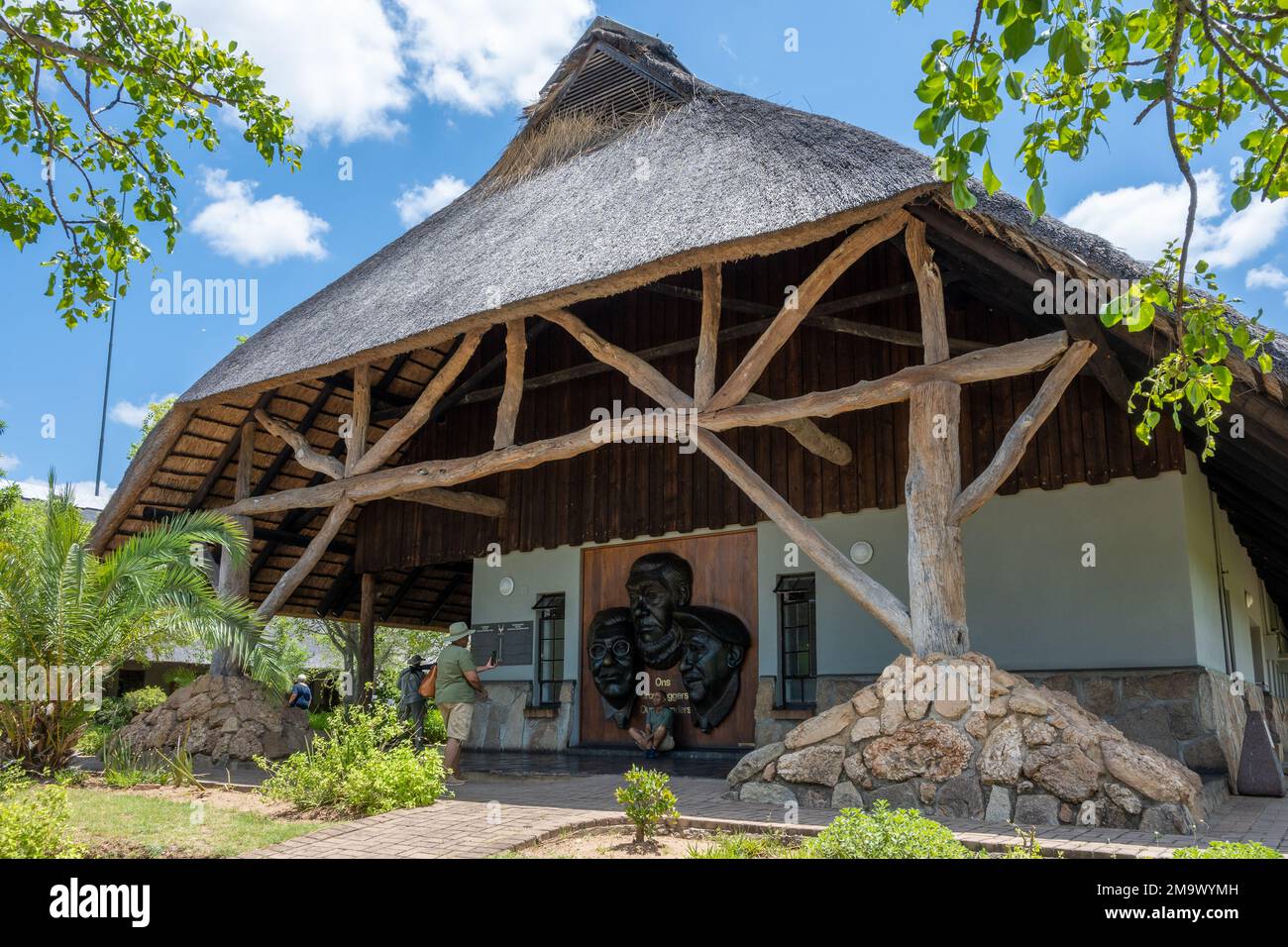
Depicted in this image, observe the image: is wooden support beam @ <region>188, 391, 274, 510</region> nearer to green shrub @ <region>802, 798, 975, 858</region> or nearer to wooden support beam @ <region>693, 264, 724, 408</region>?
wooden support beam @ <region>693, 264, 724, 408</region>

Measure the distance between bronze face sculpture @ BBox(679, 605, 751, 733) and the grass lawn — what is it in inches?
180

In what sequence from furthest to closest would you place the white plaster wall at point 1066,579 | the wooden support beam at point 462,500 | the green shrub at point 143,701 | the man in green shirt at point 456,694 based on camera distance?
1. the green shrub at point 143,701
2. the wooden support beam at point 462,500
3. the man in green shirt at point 456,694
4. the white plaster wall at point 1066,579

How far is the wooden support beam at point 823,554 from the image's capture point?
6.35 metres

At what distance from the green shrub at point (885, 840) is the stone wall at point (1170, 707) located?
175 inches

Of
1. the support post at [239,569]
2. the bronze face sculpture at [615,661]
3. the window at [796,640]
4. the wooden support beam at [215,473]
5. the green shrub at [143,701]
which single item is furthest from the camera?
the green shrub at [143,701]

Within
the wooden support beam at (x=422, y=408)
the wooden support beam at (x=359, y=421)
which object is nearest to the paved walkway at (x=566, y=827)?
the wooden support beam at (x=422, y=408)

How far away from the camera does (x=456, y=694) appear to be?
8336 millimetres

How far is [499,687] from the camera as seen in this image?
1223 cm

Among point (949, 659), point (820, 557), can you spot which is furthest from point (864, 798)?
point (820, 557)

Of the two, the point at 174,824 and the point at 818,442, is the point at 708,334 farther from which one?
the point at 174,824

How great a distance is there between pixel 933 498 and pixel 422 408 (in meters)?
4.98

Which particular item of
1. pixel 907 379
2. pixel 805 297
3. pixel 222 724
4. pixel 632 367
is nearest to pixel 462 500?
pixel 222 724

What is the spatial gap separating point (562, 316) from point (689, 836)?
4.37m

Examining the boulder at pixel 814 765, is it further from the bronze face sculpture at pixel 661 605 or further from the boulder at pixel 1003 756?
the bronze face sculpture at pixel 661 605
